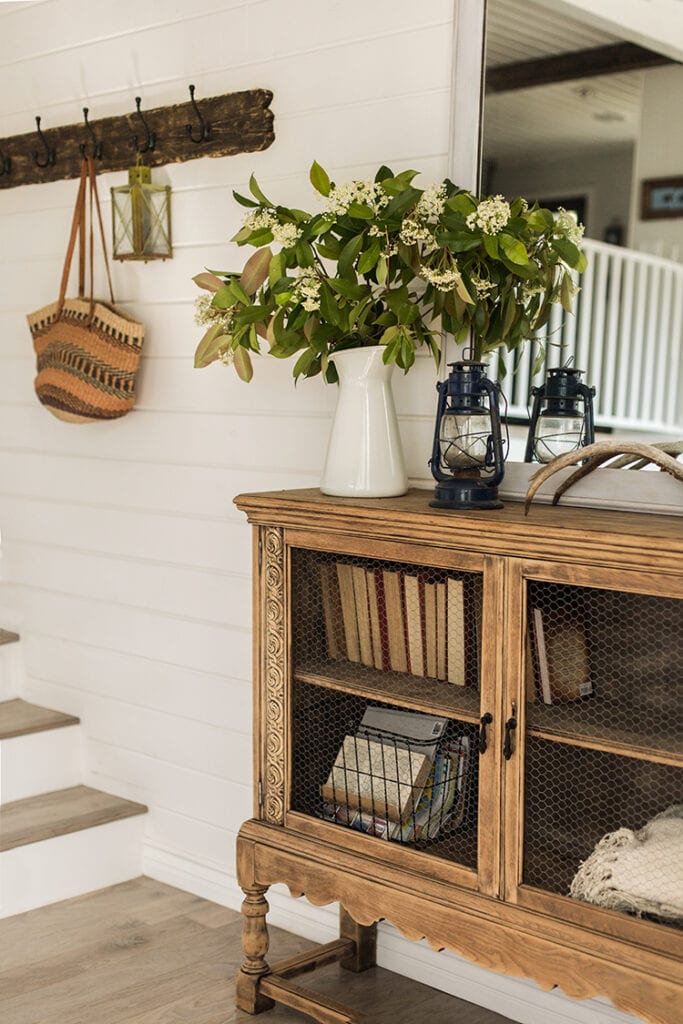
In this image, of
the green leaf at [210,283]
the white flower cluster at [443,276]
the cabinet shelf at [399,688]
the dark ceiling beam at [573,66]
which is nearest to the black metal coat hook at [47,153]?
the green leaf at [210,283]

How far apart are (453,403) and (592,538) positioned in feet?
1.65

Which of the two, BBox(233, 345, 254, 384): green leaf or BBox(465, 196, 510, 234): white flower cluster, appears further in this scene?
BBox(233, 345, 254, 384): green leaf

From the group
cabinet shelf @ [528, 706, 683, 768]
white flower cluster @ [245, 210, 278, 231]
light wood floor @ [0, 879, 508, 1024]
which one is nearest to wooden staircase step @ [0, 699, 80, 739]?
→ light wood floor @ [0, 879, 508, 1024]

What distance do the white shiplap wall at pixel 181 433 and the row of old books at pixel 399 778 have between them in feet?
1.91

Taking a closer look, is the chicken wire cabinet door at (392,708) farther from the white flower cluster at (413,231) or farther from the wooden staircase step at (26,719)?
the wooden staircase step at (26,719)

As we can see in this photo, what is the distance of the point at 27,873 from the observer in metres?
2.93

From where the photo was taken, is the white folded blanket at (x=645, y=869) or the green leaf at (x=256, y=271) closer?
the white folded blanket at (x=645, y=869)

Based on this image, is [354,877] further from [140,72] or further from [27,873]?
[140,72]

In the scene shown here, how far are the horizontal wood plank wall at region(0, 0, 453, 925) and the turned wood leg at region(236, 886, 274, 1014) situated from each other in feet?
1.69

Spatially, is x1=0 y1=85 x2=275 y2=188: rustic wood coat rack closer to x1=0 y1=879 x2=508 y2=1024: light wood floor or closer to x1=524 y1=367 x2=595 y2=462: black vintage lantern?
x1=524 y1=367 x2=595 y2=462: black vintage lantern

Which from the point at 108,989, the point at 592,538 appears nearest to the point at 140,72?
the point at 592,538

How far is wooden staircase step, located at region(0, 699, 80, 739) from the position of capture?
324cm

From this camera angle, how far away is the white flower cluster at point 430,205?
6.97ft

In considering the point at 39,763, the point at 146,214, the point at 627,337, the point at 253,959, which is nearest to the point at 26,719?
the point at 39,763
